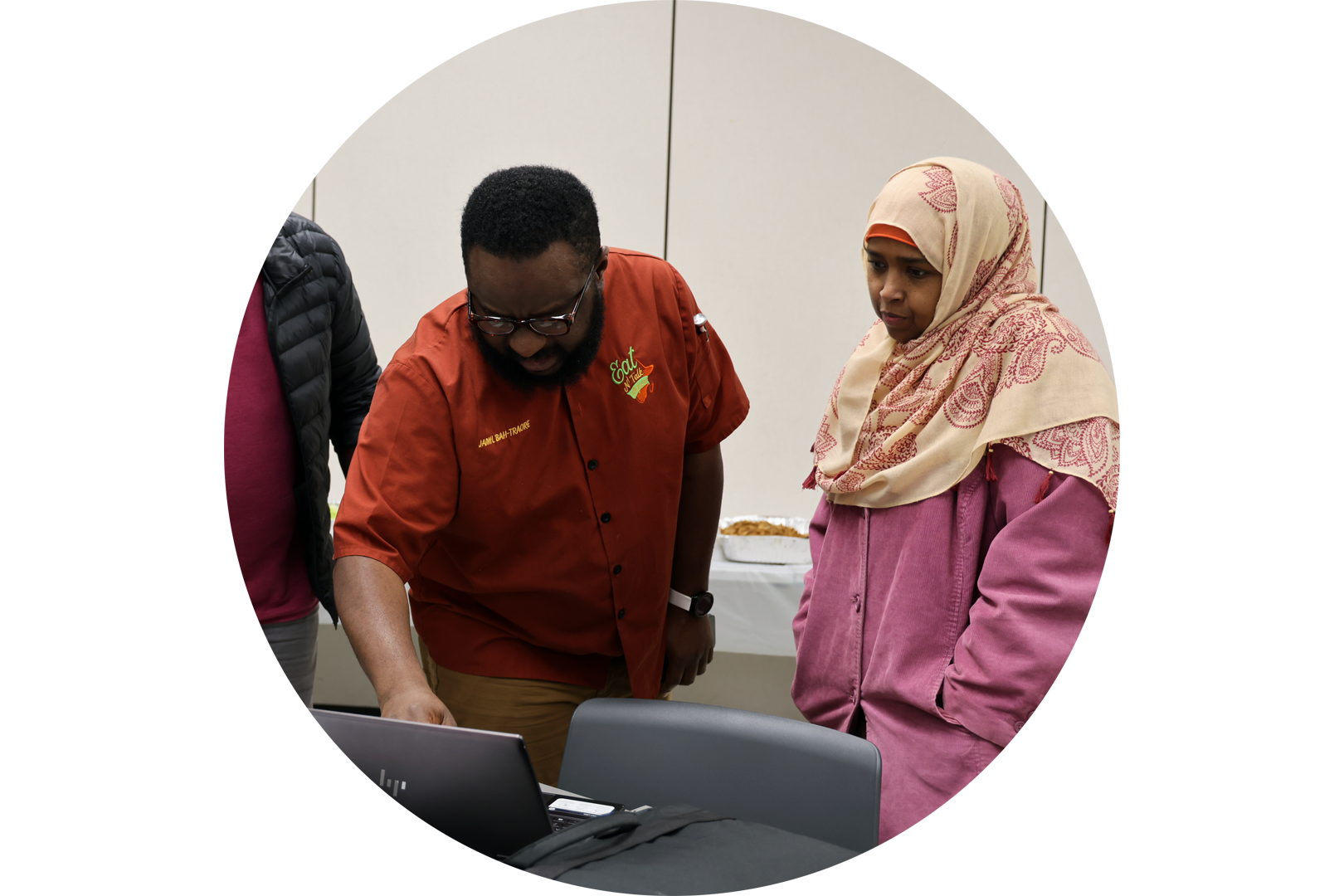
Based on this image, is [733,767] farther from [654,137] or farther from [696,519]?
[654,137]

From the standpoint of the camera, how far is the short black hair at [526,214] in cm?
129

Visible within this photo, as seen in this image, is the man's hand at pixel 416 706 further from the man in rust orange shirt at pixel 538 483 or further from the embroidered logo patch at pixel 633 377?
the embroidered logo patch at pixel 633 377

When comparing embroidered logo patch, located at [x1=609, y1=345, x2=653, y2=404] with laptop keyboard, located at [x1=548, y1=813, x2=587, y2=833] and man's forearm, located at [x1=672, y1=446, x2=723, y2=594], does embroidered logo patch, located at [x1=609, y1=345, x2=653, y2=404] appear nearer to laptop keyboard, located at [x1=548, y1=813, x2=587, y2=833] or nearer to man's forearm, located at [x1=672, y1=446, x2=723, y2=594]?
man's forearm, located at [x1=672, y1=446, x2=723, y2=594]

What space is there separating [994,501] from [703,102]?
2.32 m

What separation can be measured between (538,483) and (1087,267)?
89.1 inches

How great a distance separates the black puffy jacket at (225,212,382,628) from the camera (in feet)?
5.12

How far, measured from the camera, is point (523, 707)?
1.65 m

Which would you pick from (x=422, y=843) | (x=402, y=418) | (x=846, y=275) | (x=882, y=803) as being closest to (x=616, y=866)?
(x=422, y=843)

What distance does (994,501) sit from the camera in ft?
4.57

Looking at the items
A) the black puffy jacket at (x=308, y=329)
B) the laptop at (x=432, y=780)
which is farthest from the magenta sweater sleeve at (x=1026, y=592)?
the black puffy jacket at (x=308, y=329)

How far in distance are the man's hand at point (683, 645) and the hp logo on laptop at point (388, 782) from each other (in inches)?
34.6

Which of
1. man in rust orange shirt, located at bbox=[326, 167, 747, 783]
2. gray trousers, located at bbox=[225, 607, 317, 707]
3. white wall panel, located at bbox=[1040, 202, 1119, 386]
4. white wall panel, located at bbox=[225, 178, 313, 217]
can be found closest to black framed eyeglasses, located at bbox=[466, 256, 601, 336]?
man in rust orange shirt, located at bbox=[326, 167, 747, 783]

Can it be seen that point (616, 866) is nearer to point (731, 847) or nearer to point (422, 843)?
point (731, 847)

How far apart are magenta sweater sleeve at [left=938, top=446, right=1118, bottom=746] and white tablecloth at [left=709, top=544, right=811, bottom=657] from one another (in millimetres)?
1434
